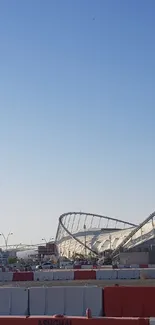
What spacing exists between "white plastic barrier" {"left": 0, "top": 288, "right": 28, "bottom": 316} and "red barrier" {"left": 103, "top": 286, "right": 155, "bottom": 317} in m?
2.93

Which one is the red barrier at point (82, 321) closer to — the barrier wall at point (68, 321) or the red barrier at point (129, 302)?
the barrier wall at point (68, 321)

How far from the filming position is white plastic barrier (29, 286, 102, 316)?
20.7 metres

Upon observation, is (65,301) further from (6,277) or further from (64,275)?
(6,277)

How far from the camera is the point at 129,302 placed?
21375 millimetres

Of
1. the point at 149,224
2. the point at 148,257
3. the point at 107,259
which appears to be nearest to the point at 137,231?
the point at 149,224

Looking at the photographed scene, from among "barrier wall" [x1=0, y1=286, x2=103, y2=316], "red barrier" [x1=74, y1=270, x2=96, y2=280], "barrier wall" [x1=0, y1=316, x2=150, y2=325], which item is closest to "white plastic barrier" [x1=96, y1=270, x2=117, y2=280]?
"red barrier" [x1=74, y1=270, x2=96, y2=280]

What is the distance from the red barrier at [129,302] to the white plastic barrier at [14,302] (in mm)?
2927

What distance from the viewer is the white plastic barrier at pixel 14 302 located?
21391mm

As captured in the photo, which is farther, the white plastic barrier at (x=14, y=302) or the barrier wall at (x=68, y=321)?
the white plastic barrier at (x=14, y=302)

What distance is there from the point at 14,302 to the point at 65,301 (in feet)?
6.68

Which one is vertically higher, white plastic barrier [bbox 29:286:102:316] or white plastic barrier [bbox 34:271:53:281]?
white plastic barrier [bbox 34:271:53:281]

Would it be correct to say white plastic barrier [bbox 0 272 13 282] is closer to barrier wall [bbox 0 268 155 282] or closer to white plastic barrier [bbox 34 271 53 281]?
barrier wall [bbox 0 268 155 282]

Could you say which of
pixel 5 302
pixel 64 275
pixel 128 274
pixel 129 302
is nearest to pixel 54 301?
pixel 5 302

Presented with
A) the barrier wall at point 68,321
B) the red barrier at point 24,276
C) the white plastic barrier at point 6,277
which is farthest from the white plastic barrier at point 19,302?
the white plastic barrier at point 6,277
